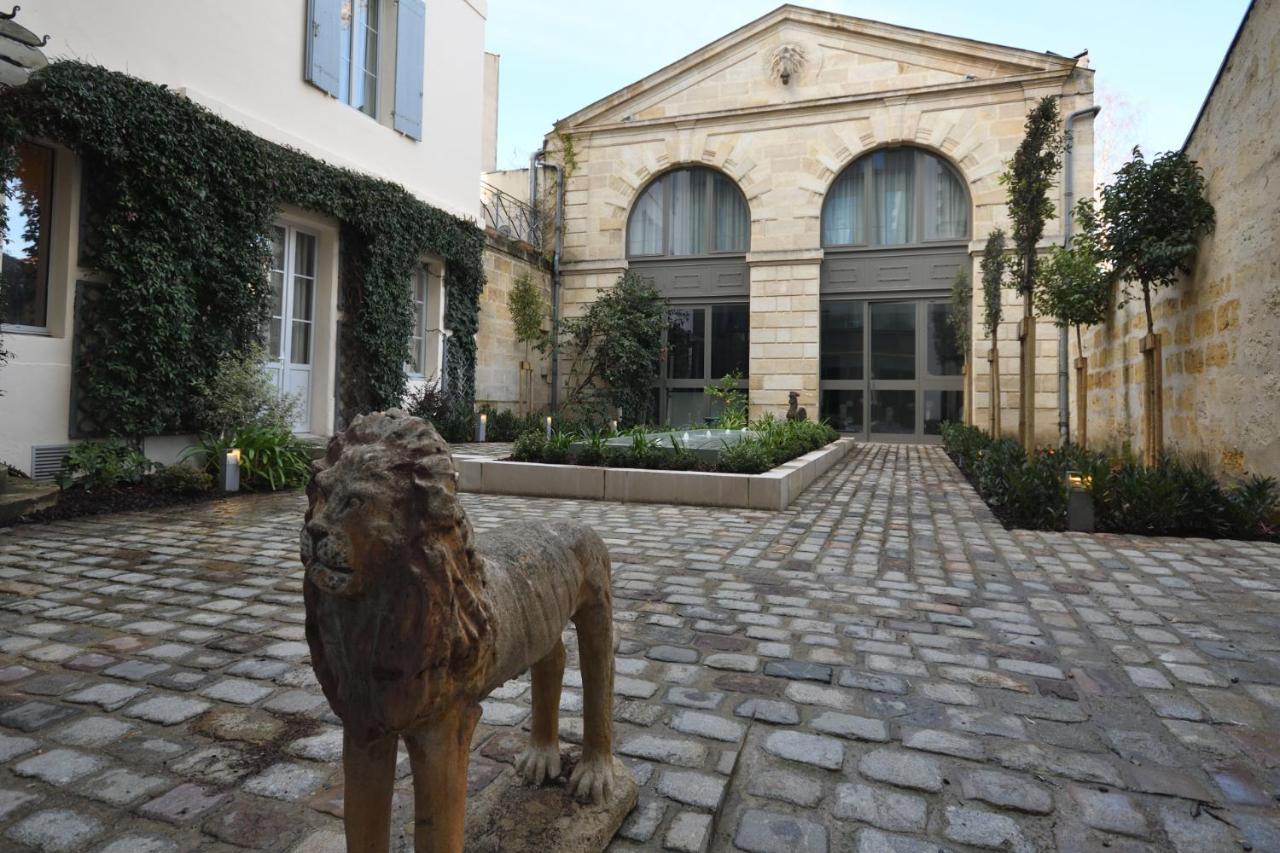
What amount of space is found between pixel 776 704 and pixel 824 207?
15804 mm

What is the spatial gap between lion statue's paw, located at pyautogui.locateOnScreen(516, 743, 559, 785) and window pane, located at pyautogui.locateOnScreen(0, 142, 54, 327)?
25.1 ft

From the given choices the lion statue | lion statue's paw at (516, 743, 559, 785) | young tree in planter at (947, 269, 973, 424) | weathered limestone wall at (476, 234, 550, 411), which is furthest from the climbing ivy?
young tree in planter at (947, 269, 973, 424)

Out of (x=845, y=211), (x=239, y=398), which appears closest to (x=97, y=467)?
(x=239, y=398)

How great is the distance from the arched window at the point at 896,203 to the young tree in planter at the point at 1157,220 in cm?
842

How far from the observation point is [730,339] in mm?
17344

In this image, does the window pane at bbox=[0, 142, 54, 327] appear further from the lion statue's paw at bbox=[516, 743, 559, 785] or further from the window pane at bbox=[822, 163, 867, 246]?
the window pane at bbox=[822, 163, 867, 246]

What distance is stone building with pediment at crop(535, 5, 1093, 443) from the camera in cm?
1527

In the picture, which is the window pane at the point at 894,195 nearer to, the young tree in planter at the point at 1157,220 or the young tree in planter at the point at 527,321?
the young tree in planter at the point at 527,321

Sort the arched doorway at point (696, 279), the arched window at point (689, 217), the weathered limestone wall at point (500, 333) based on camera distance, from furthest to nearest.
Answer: the arched window at point (689, 217) < the arched doorway at point (696, 279) < the weathered limestone wall at point (500, 333)

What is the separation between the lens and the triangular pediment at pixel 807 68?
15383mm

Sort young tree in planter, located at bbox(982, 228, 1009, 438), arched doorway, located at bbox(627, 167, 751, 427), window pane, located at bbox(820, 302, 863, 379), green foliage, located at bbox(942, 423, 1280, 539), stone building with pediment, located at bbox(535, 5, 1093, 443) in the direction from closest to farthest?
green foliage, located at bbox(942, 423, 1280, 539) → young tree in planter, located at bbox(982, 228, 1009, 438) → stone building with pediment, located at bbox(535, 5, 1093, 443) → window pane, located at bbox(820, 302, 863, 379) → arched doorway, located at bbox(627, 167, 751, 427)

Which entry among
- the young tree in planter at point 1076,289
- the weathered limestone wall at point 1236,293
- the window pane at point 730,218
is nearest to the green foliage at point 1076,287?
the young tree in planter at point 1076,289

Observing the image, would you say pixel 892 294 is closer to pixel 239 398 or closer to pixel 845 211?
pixel 845 211

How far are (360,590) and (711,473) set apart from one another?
668 centimetres
